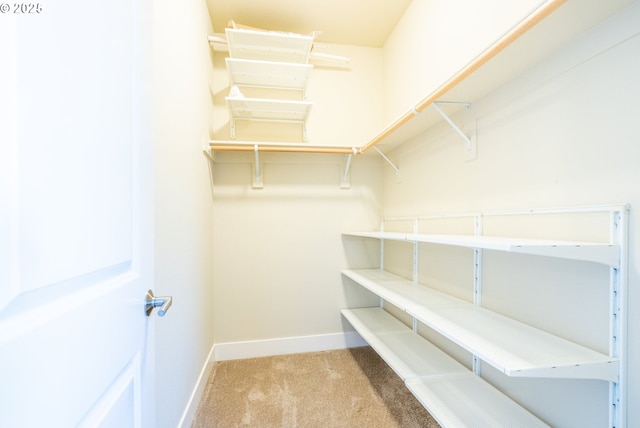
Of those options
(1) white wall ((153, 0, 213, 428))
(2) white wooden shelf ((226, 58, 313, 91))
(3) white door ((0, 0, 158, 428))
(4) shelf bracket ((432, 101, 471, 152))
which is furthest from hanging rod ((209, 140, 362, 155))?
(3) white door ((0, 0, 158, 428))

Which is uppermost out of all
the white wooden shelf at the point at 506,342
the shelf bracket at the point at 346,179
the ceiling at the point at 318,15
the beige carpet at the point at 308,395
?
the ceiling at the point at 318,15

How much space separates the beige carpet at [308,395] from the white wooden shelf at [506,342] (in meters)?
0.64

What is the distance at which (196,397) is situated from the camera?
149 centimetres

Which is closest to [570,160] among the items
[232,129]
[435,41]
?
[435,41]

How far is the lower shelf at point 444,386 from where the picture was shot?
99 cm

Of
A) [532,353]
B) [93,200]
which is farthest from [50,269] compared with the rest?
[532,353]

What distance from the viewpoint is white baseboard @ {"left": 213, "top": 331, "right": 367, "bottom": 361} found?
2045 millimetres

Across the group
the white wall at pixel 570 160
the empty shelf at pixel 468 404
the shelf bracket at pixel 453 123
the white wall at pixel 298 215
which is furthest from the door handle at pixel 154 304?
the white wall at pixel 298 215

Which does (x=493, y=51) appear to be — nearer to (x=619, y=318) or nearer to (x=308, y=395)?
(x=619, y=318)

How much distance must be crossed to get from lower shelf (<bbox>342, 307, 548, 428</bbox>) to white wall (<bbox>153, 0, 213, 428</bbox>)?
1.03 m

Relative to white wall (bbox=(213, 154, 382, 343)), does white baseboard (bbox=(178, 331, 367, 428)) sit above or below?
below

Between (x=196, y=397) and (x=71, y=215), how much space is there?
5.04 feet

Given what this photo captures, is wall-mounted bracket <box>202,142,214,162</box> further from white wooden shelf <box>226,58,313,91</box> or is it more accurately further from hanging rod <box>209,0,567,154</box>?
white wooden shelf <box>226,58,313,91</box>

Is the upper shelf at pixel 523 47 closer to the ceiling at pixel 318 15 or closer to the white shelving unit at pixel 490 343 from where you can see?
the white shelving unit at pixel 490 343
